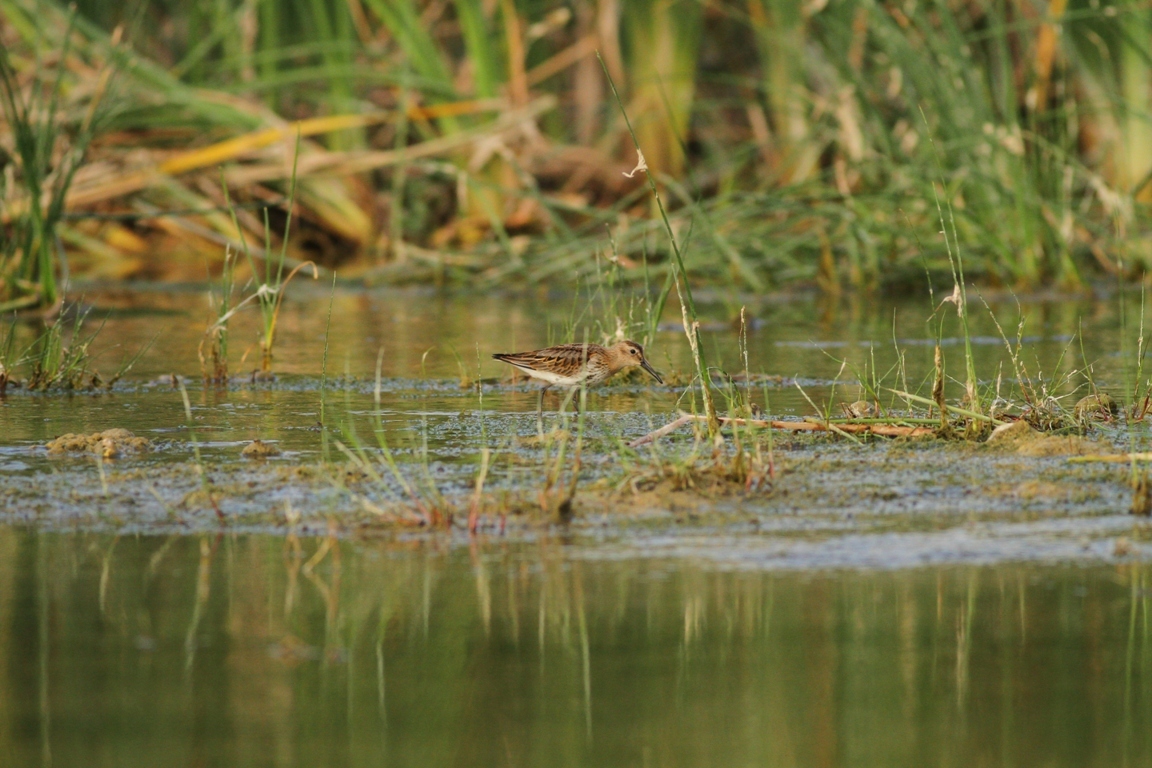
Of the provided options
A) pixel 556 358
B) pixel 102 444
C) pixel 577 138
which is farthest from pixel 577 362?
pixel 577 138

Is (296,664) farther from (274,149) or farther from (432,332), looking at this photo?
(274,149)

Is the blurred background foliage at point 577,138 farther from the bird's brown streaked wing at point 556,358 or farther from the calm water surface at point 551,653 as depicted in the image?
the calm water surface at point 551,653

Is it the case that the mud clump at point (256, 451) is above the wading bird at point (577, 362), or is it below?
below

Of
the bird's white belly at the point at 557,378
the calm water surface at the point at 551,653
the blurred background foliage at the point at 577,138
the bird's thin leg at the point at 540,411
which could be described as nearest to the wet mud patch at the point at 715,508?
the calm water surface at the point at 551,653

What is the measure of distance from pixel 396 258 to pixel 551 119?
8.03 ft

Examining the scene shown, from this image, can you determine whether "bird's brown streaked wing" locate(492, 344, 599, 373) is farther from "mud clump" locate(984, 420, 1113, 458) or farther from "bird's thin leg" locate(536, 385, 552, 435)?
"mud clump" locate(984, 420, 1113, 458)

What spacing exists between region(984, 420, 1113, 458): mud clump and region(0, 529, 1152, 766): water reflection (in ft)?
4.55

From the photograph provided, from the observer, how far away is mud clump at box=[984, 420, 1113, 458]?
532 cm

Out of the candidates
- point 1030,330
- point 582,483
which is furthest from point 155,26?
point 582,483

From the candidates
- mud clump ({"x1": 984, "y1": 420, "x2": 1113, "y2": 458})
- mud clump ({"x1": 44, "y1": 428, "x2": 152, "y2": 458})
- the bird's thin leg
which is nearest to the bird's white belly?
the bird's thin leg

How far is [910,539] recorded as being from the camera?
4.27 m

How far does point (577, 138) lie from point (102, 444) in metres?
9.94

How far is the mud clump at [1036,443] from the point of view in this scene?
532cm

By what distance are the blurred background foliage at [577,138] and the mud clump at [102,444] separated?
10.0 feet
